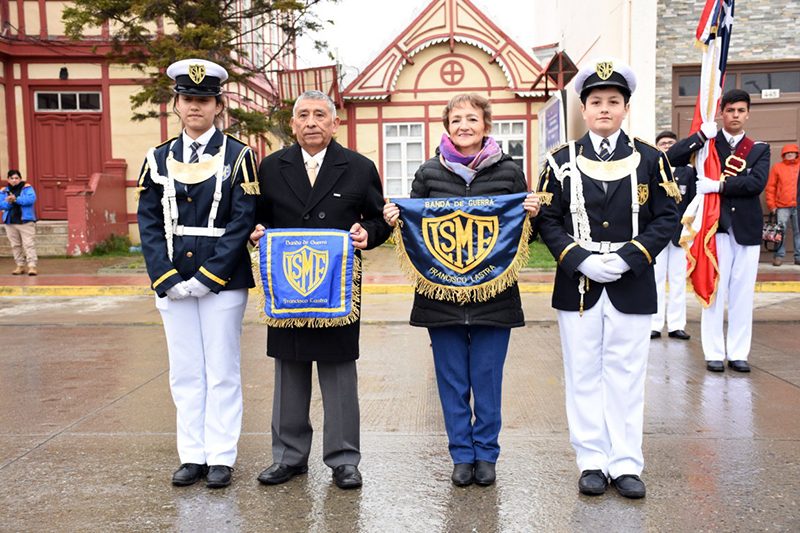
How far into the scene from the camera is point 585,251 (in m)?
4.01

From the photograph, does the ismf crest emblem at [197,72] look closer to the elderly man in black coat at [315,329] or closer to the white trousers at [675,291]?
the elderly man in black coat at [315,329]

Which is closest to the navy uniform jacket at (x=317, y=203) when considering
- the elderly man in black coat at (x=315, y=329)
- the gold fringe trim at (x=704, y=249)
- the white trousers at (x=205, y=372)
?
the elderly man in black coat at (x=315, y=329)

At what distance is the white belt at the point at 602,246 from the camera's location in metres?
4.03

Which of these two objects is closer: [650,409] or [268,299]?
[268,299]

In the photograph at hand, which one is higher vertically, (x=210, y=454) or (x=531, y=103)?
(x=531, y=103)

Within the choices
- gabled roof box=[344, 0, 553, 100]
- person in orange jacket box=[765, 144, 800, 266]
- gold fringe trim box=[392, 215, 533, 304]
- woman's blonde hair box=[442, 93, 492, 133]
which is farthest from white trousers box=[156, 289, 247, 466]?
gabled roof box=[344, 0, 553, 100]

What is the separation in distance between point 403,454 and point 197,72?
253 centimetres

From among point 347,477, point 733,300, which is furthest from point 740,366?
point 347,477

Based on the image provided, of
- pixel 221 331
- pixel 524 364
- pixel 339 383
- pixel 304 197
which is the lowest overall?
pixel 524 364

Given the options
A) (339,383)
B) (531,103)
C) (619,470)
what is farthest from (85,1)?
(619,470)

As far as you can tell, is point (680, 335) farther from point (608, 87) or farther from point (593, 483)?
point (608, 87)

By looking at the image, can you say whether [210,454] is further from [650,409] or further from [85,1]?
[85,1]

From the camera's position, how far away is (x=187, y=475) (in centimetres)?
419

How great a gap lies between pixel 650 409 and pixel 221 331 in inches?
128
